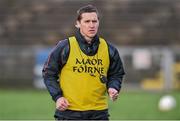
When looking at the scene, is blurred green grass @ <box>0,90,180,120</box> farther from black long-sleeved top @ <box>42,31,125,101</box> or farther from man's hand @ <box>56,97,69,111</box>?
man's hand @ <box>56,97,69,111</box>

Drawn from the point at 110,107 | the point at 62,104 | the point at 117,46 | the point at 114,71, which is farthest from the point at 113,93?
the point at 117,46

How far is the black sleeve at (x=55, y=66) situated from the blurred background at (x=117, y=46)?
6758mm

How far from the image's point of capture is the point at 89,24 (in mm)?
6270

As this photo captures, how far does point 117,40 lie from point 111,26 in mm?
565

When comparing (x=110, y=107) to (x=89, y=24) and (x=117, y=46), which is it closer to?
(x=117, y=46)

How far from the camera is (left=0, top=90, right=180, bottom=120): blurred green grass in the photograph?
13.5 m

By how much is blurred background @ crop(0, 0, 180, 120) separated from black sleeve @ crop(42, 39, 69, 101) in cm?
676

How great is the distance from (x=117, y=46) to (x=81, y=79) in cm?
1696

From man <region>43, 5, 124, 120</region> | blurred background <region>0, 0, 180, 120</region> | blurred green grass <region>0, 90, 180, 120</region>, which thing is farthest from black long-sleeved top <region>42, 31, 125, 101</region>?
blurred background <region>0, 0, 180, 120</region>

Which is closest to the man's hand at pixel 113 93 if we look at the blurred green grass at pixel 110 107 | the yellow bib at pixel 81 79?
the yellow bib at pixel 81 79

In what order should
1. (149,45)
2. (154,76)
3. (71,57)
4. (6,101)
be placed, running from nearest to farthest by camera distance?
(71,57), (6,101), (154,76), (149,45)

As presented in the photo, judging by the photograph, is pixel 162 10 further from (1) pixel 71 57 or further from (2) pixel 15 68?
(1) pixel 71 57

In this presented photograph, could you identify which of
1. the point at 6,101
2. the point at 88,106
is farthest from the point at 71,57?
the point at 6,101

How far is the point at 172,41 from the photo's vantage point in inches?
974
